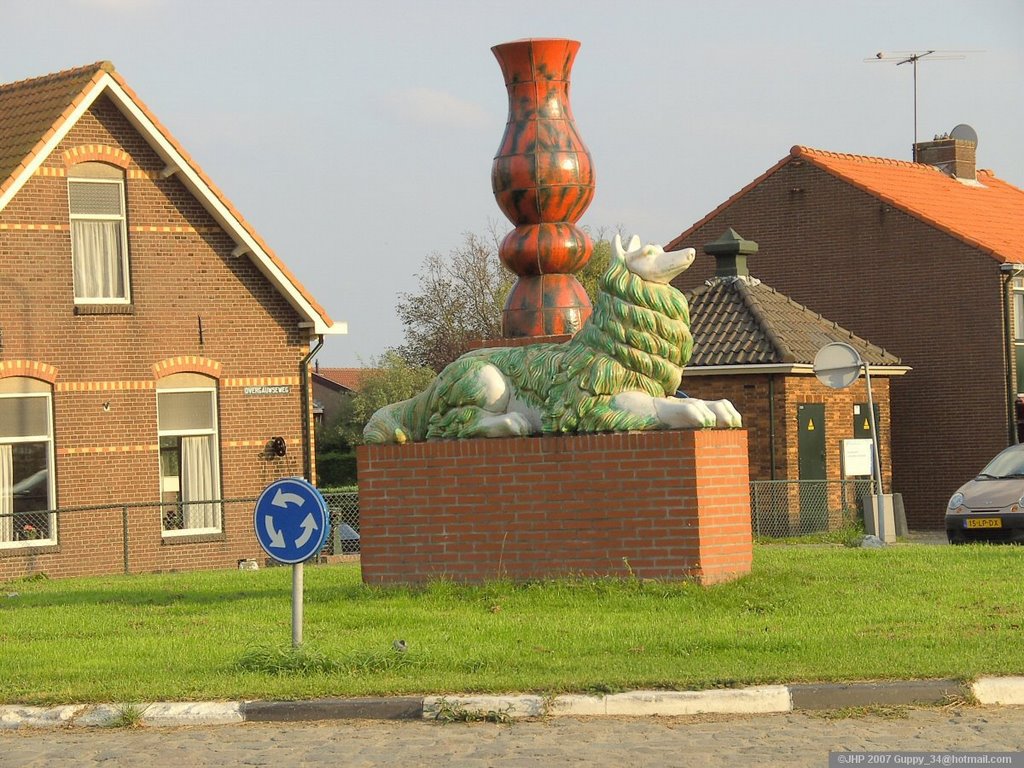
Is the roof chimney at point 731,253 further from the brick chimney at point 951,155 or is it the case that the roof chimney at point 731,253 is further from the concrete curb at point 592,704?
the concrete curb at point 592,704

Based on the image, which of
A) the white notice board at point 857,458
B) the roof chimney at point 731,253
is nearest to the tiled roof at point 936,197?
the roof chimney at point 731,253

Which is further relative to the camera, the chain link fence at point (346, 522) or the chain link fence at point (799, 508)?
the chain link fence at point (799, 508)

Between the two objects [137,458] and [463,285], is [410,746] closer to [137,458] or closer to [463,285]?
[137,458]

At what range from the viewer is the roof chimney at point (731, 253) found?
35250 millimetres

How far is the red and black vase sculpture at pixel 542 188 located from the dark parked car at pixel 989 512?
33.8 feet

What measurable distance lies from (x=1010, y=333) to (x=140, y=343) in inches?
772

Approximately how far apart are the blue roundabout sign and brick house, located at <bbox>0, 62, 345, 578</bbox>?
1496 centimetres

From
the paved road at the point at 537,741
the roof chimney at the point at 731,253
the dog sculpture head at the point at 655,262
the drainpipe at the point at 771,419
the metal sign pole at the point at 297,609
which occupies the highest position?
the roof chimney at the point at 731,253

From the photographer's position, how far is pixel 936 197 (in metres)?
42.4

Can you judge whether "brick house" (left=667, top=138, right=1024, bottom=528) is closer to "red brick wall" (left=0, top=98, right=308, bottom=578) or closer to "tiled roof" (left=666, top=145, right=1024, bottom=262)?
"tiled roof" (left=666, top=145, right=1024, bottom=262)

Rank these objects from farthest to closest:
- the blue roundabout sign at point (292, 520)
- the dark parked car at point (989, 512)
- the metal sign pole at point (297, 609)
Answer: the dark parked car at point (989, 512), the metal sign pole at point (297, 609), the blue roundabout sign at point (292, 520)

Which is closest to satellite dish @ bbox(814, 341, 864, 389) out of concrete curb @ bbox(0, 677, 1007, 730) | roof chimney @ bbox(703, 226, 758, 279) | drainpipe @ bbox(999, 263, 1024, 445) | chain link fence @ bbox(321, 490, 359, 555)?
chain link fence @ bbox(321, 490, 359, 555)

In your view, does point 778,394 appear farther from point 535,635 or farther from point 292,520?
point 292,520

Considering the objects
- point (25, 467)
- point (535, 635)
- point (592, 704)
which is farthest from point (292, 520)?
point (25, 467)
